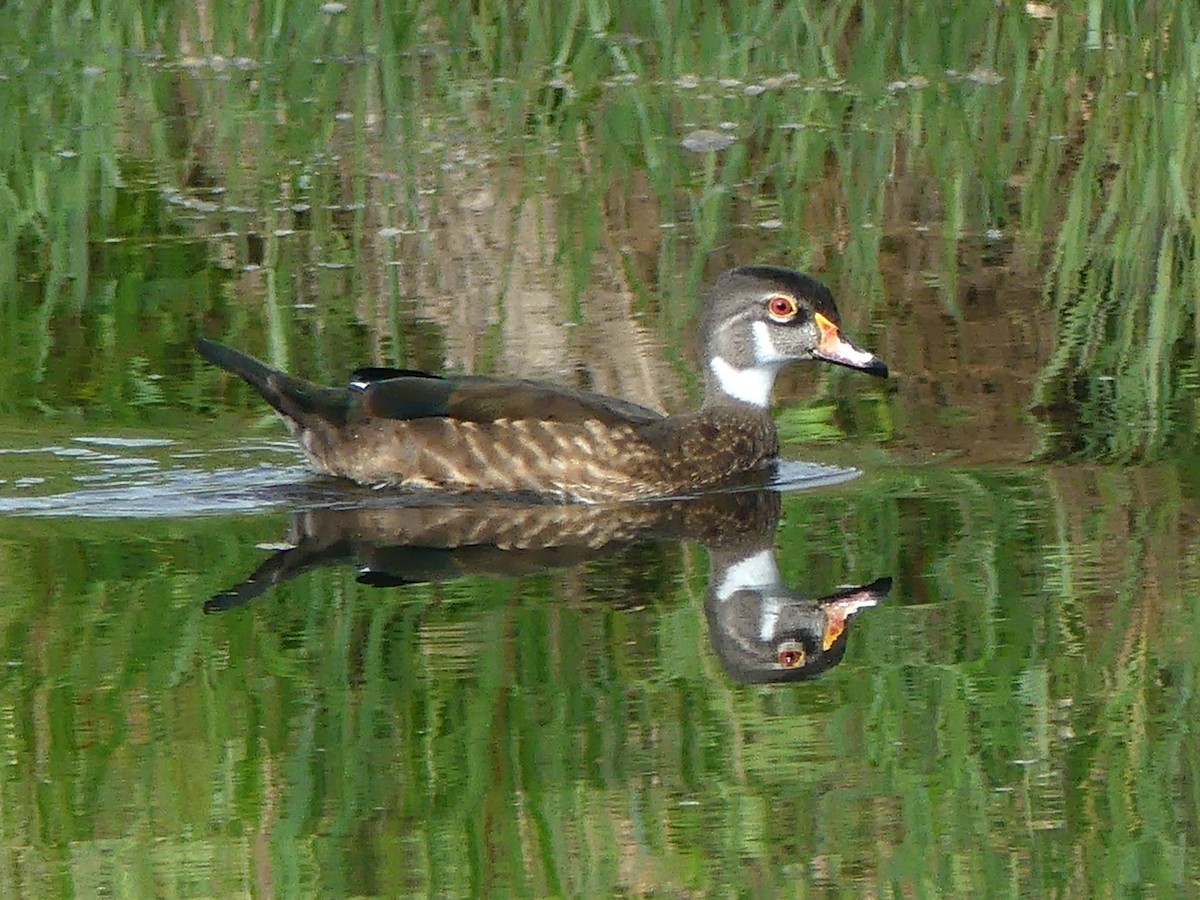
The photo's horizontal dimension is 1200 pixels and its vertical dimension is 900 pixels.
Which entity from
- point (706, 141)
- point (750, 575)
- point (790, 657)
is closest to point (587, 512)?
point (750, 575)

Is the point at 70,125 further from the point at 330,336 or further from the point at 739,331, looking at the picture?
the point at 739,331

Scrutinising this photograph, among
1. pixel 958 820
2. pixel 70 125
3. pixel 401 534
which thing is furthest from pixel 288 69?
pixel 958 820

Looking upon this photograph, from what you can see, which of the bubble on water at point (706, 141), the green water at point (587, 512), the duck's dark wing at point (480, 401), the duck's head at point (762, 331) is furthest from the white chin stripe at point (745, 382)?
the bubble on water at point (706, 141)

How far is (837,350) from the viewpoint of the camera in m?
8.83

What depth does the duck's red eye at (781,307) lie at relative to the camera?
8.95 metres

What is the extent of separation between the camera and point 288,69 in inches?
582

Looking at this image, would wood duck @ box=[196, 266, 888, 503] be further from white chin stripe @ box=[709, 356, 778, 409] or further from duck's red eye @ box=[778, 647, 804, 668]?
duck's red eye @ box=[778, 647, 804, 668]

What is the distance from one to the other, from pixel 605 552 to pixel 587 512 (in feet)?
2.69

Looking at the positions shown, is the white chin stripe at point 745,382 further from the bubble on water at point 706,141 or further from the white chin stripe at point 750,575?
the bubble on water at point 706,141

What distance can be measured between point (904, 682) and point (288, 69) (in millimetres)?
9484

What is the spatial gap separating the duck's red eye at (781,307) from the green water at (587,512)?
43 centimetres

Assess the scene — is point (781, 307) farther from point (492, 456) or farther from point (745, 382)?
point (492, 456)

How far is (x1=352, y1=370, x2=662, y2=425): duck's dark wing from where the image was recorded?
855 cm

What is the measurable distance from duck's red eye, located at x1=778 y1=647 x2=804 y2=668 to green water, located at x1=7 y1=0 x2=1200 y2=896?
57 mm
